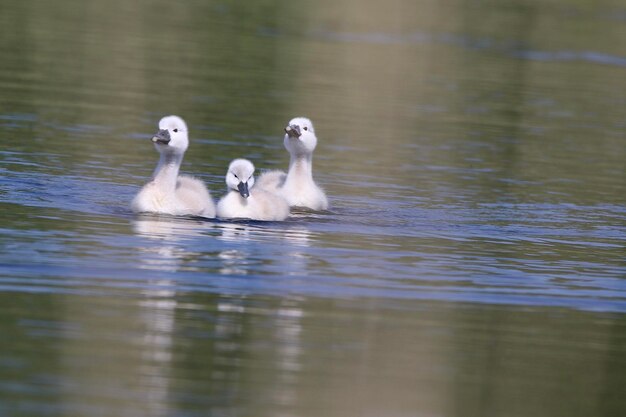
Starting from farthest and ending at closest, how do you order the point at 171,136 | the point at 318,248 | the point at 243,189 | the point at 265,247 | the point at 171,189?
the point at 171,136 → the point at 171,189 → the point at 243,189 → the point at 318,248 → the point at 265,247

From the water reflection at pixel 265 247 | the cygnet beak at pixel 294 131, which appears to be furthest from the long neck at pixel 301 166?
the water reflection at pixel 265 247

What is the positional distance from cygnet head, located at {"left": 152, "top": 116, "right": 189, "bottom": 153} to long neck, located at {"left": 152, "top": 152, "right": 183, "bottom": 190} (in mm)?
73

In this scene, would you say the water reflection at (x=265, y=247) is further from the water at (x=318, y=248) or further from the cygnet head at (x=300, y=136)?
the cygnet head at (x=300, y=136)

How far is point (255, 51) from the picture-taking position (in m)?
36.4

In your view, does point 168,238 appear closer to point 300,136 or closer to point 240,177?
point 240,177

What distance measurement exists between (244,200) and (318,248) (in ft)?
5.47

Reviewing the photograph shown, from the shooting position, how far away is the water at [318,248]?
9.84 meters

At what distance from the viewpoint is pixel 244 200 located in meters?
16.2

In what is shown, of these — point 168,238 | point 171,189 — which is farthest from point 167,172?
point 168,238

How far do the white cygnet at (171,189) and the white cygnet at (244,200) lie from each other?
240mm

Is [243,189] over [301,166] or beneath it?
beneath

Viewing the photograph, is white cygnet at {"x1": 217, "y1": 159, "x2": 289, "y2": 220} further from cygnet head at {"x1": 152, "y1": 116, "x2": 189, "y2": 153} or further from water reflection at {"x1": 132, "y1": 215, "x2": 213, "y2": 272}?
cygnet head at {"x1": 152, "y1": 116, "x2": 189, "y2": 153}

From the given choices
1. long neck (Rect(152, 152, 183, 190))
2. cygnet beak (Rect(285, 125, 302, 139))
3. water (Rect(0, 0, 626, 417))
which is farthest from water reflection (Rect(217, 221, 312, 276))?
cygnet beak (Rect(285, 125, 302, 139))

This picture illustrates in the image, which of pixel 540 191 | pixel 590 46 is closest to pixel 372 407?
pixel 540 191
